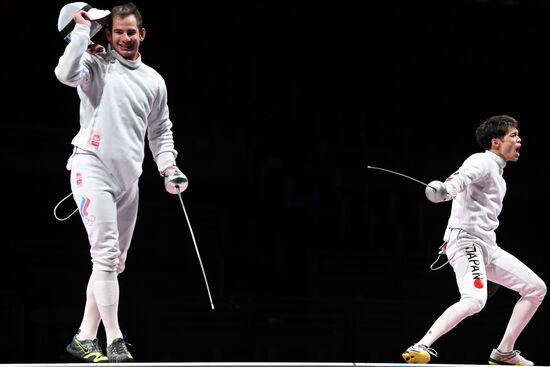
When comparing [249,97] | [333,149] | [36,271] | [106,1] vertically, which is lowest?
[36,271]

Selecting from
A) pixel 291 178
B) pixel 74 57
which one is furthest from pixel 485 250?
pixel 291 178

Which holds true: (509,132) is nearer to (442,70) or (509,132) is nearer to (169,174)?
(169,174)

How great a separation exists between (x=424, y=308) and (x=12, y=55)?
2640mm

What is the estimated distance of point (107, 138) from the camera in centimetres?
227

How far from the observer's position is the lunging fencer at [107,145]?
2221 mm

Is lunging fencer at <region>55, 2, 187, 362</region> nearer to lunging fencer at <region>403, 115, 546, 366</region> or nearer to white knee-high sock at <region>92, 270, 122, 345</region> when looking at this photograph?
white knee-high sock at <region>92, 270, 122, 345</region>

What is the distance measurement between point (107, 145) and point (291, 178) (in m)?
2.24

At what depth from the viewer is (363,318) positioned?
4305 mm

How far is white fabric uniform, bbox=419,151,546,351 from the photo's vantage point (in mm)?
2715

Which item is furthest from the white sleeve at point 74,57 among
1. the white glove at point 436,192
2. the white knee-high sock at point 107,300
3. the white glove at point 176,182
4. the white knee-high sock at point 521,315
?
the white knee-high sock at point 521,315

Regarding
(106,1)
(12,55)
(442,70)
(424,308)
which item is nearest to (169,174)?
(106,1)

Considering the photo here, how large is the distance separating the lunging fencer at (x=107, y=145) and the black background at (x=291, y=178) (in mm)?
1507

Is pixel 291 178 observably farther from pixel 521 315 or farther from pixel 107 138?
pixel 107 138

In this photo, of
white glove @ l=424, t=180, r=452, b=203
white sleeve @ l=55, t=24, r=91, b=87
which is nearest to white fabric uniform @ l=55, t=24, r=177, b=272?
white sleeve @ l=55, t=24, r=91, b=87
